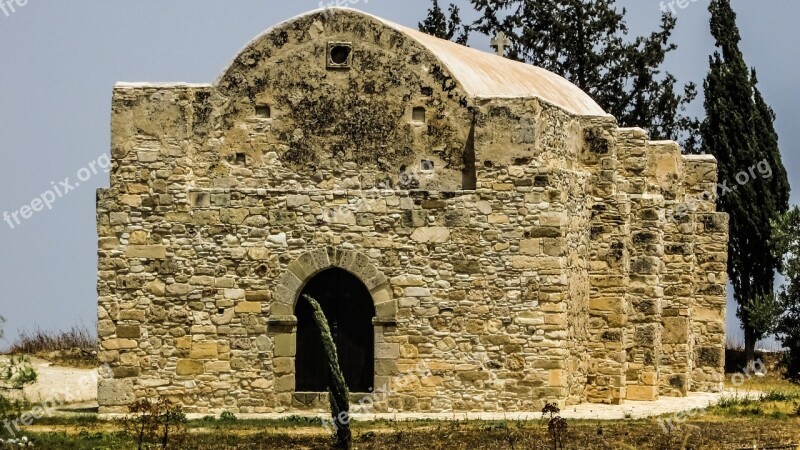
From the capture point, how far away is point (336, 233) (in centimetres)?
2586

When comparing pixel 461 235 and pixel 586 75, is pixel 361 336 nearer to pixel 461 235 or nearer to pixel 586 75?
pixel 461 235

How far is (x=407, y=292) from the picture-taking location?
2572cm

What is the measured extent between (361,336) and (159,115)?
4.50 metres

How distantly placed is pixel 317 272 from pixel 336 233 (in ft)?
2.13

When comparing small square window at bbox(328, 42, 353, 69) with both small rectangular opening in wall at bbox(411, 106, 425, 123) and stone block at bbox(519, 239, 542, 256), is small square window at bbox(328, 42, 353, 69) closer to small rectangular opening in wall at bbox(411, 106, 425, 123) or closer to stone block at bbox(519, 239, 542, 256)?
small rectangular opening in wall at bbox(411, 106, 425, 123)

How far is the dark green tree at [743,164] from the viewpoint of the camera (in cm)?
4034

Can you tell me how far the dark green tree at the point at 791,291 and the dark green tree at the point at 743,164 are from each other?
3284 millimetres

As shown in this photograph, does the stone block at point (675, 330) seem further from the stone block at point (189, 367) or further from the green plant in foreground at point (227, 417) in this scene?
the stone block at point (189, 367)

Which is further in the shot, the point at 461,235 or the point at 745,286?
the point at 745,286

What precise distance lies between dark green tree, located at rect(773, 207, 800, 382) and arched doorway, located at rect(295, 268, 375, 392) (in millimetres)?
7072

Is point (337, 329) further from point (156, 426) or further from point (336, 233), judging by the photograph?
point (156, 426)

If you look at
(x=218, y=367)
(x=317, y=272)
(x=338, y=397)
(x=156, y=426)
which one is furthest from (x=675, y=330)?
(x=156, y=426)

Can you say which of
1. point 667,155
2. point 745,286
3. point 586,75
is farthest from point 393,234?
point 586,75

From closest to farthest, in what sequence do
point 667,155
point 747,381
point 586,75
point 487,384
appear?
point 487,384
point 667,155
point 747,381
point 586,75
